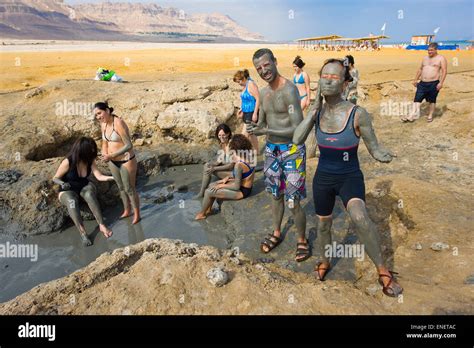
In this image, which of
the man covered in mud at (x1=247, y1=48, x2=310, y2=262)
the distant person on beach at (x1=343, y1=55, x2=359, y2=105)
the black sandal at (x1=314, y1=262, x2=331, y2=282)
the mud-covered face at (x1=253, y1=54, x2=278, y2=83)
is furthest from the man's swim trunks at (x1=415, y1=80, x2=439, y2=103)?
the black sandal at (x1=314, y1=262, x2=331, y2=282)

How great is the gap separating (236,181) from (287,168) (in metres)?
1.54

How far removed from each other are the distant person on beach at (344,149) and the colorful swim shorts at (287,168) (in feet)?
Result: 1.35

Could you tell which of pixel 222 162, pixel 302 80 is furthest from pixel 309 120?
pixel 302 80

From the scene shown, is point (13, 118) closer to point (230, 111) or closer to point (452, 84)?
point (230, 111)

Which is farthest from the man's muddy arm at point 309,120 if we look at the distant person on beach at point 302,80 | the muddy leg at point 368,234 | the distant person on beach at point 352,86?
the distant person on beach at point 352,86

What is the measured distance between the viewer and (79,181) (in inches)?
178

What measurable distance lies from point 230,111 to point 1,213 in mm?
4992

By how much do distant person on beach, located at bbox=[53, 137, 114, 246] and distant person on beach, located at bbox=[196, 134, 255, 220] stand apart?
1.39 metres

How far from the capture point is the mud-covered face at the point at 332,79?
2592 mm

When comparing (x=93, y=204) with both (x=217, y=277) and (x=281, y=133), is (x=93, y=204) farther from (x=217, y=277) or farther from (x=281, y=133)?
(x=281, y=133)

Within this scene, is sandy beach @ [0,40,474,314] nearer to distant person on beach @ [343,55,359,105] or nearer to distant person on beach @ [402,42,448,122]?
distant person on beach @ [402,42,448,122]

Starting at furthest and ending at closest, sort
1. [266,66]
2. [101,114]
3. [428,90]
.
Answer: [428,90] < [101,114] < [266,66]

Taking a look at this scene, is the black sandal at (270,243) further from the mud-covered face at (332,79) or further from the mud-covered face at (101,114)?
the mud-covered face at (101,114)

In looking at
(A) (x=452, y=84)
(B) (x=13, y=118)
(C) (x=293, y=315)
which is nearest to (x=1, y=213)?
(B) (x=13, y=118)
